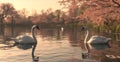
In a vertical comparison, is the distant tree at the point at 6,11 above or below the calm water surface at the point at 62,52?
below

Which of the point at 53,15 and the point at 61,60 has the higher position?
the point at 61,60

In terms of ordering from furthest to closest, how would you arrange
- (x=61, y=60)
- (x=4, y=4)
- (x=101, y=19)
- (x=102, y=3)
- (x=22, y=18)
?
1. (x=22, y=18)
2. (x=4, y=4)
3. (x=101, y=19)
4. (x=102, y=3)
5. (x=61, y=60)

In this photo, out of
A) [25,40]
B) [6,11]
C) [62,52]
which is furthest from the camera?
[6,11]

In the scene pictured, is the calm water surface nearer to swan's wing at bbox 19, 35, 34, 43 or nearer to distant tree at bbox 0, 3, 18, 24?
swan's wing at bbox 19, 35, 34, 43

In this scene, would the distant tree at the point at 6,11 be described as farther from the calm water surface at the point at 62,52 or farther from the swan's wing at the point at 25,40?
the calm water surface at the point at 62,52

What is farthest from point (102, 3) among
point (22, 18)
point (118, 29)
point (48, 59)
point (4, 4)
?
point (22, 18)

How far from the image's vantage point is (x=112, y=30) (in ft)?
167

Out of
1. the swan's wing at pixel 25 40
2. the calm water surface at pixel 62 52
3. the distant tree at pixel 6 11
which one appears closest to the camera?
the calm water surface at pixel 62 52

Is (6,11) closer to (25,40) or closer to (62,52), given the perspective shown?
(25,40)

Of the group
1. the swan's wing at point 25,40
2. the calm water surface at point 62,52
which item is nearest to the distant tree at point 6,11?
the swan's wing at point 25,40

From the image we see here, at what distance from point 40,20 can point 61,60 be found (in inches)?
4934

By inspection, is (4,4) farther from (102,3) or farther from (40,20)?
(102,3)

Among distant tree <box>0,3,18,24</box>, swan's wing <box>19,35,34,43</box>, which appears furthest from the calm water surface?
distant tree <box>0,3,18,24</box>

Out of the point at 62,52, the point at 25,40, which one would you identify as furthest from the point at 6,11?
the point at 62,52
